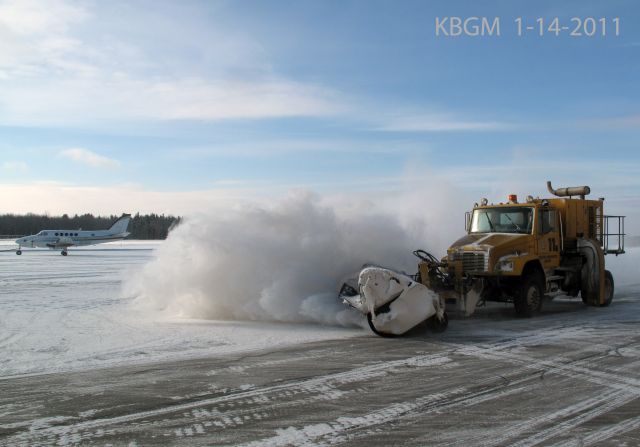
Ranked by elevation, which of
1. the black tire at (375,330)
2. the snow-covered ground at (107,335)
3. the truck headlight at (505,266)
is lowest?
the snow-covered ground at (107,335)

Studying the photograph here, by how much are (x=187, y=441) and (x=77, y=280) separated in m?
18.6

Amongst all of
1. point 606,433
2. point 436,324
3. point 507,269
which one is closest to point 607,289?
point 507,269

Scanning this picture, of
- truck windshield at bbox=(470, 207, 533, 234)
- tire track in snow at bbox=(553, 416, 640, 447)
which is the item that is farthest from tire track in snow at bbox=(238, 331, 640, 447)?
truck windshield at bbox=(470, 207, 533, 234)

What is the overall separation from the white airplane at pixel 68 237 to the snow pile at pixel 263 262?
125 feet

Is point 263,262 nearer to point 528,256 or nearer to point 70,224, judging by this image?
point 528,256

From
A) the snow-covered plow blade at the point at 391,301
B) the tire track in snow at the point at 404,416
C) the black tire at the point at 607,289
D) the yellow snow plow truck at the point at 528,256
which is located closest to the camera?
the tire track in snow at the point at 404,416

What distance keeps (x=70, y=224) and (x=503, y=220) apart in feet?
483

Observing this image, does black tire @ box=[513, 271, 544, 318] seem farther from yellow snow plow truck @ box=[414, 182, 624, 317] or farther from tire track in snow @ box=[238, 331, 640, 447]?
tire track in snow @ box=[238, 331, 640, 447]

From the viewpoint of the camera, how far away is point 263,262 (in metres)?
12.7

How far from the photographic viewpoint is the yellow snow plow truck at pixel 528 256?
11.8 metres

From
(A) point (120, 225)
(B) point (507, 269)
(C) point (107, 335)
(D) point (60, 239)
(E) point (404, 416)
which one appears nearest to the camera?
(E) point (404, 416)

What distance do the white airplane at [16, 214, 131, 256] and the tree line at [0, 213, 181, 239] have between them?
186 ft

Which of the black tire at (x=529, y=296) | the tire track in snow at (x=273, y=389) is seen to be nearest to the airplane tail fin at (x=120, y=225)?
the black tire at (x=529, y=296)

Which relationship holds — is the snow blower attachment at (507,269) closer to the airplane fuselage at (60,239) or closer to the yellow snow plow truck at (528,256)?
the yellow snow plow truck at (528,256)
